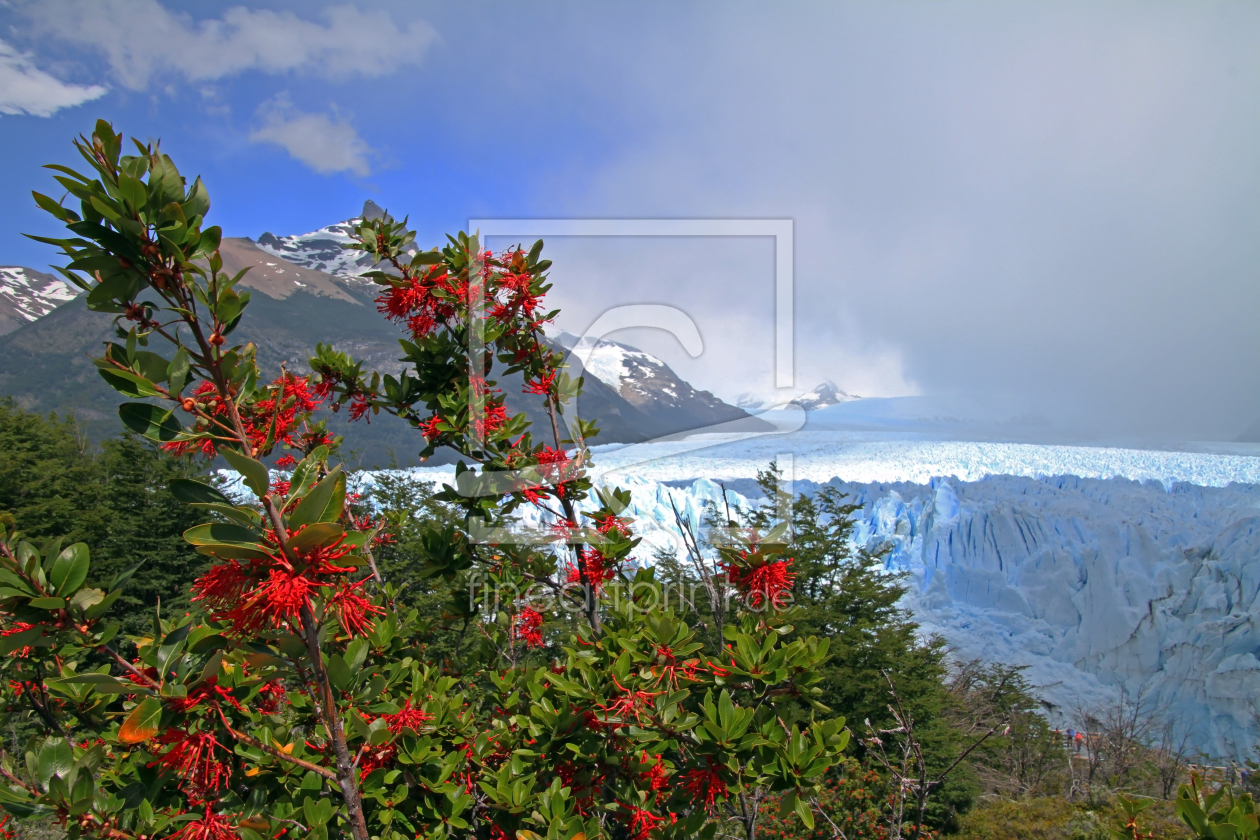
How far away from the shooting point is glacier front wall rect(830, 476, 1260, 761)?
14070 millimetres

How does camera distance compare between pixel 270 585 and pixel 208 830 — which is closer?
pixel 270 585

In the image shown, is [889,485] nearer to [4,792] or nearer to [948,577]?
[948,577]

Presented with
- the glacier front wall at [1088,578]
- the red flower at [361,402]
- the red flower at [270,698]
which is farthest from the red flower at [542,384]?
the glacier front wall at [1088,578]

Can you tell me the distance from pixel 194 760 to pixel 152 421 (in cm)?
75

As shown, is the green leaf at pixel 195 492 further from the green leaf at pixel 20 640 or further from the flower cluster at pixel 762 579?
the flower cluster at pixel 762 579

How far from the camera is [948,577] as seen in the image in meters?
17.2

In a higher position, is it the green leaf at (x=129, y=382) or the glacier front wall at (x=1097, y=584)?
the green leaf at (x=129, y=382)

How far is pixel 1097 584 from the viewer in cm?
1541

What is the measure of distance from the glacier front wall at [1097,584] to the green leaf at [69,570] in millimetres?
16678

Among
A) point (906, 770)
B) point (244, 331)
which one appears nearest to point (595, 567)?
point (906, 770)

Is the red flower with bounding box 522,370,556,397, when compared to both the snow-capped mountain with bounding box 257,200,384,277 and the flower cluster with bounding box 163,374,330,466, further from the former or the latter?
the snow-capped mountain with bounding box 257,200,384,277

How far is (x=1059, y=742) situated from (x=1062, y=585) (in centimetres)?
437

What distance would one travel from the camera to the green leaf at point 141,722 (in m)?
1.19

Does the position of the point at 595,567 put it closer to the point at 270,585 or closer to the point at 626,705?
the point at 626,705
